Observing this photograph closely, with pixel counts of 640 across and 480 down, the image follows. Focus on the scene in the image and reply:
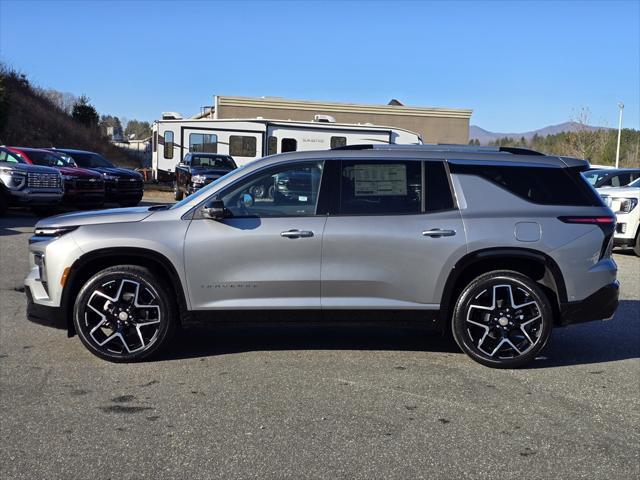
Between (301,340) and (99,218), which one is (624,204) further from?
(99,218)

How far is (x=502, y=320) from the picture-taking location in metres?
5.25

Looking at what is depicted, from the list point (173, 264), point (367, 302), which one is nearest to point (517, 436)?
point (367, 302)

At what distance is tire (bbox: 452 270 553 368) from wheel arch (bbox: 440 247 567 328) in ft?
0.29

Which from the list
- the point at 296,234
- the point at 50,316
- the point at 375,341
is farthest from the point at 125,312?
the point at 375,341

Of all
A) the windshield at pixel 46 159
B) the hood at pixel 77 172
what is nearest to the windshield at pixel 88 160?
the windshield at pixel 46 159

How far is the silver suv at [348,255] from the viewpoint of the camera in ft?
16.7

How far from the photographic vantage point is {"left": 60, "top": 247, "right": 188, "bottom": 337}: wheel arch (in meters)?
5.09

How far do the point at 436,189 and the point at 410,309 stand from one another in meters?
1.04

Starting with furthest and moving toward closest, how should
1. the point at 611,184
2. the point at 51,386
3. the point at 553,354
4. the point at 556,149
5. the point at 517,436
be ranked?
the point at 556,149 → the point at 611,184 → the point at 553,354 → the point at 51,386 → the point at 517,436

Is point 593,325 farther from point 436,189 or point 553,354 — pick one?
point 436,189

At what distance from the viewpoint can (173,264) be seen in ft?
16.7

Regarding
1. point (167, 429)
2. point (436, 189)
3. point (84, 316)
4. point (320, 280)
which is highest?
point (436, 189)

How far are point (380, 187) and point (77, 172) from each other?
1351 centimetres

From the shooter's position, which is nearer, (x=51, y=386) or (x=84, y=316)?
(x=51, y=386)
